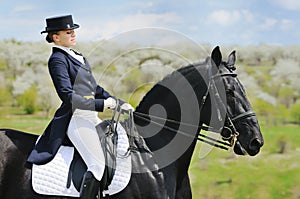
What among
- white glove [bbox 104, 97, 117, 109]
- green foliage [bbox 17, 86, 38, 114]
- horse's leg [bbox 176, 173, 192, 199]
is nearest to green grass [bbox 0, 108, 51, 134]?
green foliage [bbox 17, 86, 38, 114]

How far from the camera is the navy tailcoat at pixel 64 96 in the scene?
4.87 m

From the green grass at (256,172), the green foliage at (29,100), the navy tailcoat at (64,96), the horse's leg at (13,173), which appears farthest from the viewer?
the green foliage at (29,100)

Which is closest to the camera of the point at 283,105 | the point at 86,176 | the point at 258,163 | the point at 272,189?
the point at 86,176

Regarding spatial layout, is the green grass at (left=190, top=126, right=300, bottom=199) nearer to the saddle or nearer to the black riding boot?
the saddle

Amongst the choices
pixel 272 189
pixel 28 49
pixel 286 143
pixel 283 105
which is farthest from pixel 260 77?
pixel 28 49

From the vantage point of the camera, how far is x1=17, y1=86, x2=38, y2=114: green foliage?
73.3 feet

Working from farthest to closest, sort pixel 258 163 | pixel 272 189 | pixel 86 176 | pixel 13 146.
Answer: pixel 258 163 < pixel 272 189 < pixel 13 146 < pixel 86 176

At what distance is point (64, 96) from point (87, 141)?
1.59 feet

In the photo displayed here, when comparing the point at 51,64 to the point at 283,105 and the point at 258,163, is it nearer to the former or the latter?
the point at 258,163

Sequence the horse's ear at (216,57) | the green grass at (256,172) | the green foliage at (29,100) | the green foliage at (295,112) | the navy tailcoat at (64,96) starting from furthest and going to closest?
the green foliage at (295,112), the green foliage at (29,100), the green grass at (256,172), the horse's ear at (216,57), the navy tailcoat at (64,96)

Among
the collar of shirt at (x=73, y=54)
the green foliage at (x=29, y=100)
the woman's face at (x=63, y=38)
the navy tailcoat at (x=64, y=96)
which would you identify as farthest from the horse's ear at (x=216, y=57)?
the green foliage at (x=29, y=100)

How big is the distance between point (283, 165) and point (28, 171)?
16561 mm

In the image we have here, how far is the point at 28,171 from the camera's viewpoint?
5.12m

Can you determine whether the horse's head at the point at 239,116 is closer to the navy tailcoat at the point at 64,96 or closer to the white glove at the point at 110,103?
the white glove at the point at 110,103
